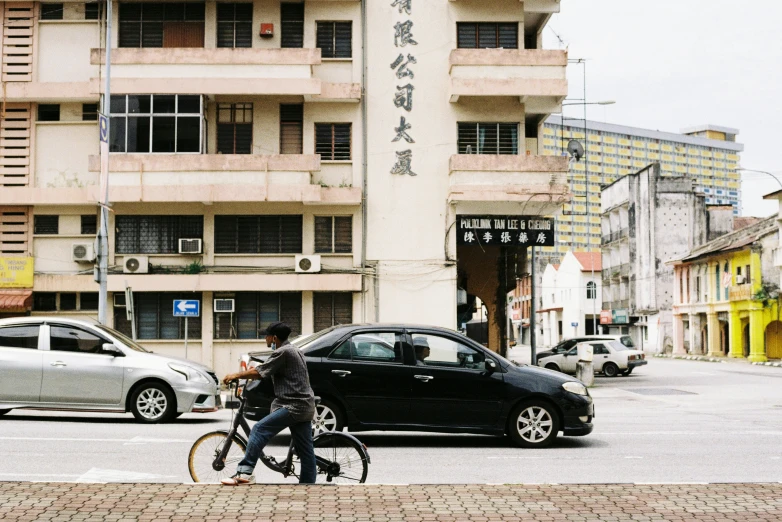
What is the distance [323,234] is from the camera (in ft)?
92.3

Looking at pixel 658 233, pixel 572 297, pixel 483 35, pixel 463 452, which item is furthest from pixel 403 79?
pixel 572 297

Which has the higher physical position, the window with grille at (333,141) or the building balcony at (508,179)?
the window with grille at (333,141)

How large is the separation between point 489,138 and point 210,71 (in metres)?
8.34

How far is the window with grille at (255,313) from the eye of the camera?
91.2ft

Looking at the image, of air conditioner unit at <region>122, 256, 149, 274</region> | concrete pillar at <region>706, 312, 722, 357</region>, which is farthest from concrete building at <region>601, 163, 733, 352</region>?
air conditioner unit at <region>122, 256, 149, 274</region>

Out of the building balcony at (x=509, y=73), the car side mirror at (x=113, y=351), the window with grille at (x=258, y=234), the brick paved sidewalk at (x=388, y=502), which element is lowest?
the brick paved sidewalk at (x=388, y=502)

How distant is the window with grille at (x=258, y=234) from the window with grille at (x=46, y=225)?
4.68m

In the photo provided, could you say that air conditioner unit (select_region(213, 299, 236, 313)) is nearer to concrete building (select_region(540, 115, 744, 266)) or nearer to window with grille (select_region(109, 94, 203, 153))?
window with grille (select_region(109, 94, 203, 153))

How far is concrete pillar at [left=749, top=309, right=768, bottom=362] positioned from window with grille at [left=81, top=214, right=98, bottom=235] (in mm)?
42583

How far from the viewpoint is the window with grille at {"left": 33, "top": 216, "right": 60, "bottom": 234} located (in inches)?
1100

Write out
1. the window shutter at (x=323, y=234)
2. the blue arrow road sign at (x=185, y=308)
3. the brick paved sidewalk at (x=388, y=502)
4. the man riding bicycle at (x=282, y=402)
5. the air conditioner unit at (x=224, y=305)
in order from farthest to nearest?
the window shutter at (x=323, y=234) → the air conditioner unit at (x=224, y=305) → the blue arrow road sign at (x=185, y=308) → the man riding bicycle at (x=282, y=402) → the brick paved sidewalk at (x=388, y=502)

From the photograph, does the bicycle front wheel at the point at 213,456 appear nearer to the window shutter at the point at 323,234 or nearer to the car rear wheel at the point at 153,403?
the car rear wheel at the point at 153,403

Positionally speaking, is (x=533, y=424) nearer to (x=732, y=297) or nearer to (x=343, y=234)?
(x=343, y=234)

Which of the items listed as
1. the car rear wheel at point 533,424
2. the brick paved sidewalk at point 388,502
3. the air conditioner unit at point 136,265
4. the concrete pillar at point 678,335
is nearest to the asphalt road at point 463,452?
the car rear wheel at point 533,424
